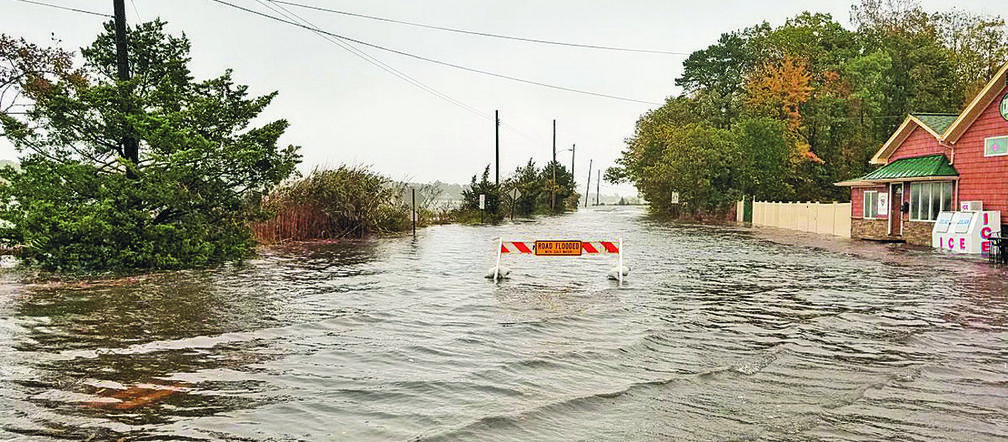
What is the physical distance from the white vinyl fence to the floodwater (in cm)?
2015

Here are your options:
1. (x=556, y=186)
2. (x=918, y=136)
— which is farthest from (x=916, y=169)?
(x=556, y=186)

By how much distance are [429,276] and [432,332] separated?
6900 mm

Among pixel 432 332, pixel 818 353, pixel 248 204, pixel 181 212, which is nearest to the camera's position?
pixel 818 353

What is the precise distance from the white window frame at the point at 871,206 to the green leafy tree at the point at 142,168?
79.5 feet

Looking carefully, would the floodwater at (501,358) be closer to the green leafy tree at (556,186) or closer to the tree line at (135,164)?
the tree line at (135,164)

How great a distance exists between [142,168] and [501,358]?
11.9 meters

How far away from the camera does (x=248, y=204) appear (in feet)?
64.8

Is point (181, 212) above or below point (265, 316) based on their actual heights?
above

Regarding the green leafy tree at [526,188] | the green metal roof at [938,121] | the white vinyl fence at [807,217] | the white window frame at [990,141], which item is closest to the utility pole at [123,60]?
the white window frame at [990,141]

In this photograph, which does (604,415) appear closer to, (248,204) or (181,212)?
(181,212)

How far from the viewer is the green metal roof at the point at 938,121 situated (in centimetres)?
2880

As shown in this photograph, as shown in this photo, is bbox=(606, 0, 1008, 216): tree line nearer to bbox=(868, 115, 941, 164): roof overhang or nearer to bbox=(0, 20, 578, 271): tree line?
bbox=(868, 115, 941, 164): roof overhang

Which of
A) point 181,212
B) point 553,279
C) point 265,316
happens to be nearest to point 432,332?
point 265,316

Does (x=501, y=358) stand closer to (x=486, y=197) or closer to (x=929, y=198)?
(x=929, y=198)
